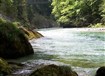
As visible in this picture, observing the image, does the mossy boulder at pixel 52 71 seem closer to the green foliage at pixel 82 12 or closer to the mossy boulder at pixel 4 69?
the mossy boulder at pixel 4 69

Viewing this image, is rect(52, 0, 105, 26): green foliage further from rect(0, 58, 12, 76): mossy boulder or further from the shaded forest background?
rect(0, 58, 12, 76): mossy boulder

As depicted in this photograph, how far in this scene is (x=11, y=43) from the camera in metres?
16.0

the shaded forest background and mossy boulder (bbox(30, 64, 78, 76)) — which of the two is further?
the shaded forest background

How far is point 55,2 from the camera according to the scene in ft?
309

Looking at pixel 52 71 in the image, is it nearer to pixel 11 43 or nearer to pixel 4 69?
pixel 4 69

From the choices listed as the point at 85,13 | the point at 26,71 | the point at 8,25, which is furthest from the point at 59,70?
the point at 85,13

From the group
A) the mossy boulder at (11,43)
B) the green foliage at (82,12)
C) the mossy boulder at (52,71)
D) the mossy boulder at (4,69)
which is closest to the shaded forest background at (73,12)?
the green foliage at (82,12)

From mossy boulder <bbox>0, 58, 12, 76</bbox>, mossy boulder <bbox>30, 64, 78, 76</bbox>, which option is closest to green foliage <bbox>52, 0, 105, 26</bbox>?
mossy boulder <bbox>0, 58, 12, 76</bbox>

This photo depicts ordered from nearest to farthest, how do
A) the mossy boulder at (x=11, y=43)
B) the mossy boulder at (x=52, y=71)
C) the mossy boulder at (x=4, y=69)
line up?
the mossy boulder at (x=52, y=71)
the mossy boulder at (x=4, y=69)
the mossy boulder at (x=11, y=43)

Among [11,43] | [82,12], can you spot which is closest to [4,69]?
[11,43]

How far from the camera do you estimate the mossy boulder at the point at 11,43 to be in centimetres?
1595

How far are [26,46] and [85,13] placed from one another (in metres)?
61.2

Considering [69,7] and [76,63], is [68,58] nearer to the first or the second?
[76,63]

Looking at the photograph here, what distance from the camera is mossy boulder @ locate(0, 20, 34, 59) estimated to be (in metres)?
16.0
